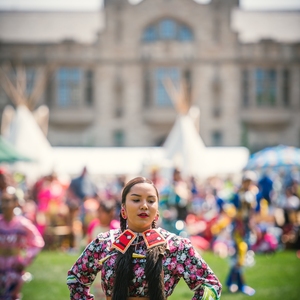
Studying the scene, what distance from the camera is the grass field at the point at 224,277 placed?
7.87 m

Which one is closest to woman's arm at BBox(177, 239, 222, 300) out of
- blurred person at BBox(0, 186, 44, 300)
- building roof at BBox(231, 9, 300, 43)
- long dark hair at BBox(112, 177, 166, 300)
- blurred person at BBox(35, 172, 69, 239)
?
long dark hair at BBox(112, 177, 166, 300)

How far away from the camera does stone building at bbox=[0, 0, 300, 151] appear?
119 ft

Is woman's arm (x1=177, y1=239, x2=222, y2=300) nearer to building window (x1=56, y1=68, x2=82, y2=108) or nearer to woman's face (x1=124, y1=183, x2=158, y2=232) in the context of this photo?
woman's face (x1=124, y1=183, x2=158, y2=232)

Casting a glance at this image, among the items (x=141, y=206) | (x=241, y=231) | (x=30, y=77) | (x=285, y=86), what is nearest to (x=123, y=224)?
(x=141, y=206)

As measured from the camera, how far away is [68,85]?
123 ft

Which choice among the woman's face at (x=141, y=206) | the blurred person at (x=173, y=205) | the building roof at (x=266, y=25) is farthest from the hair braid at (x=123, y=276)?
the building roof at (x=266, y=25)

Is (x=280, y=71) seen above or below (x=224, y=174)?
above

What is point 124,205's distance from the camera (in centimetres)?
319

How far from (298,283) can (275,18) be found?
1357 inches

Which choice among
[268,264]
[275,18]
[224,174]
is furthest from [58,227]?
[275,18]

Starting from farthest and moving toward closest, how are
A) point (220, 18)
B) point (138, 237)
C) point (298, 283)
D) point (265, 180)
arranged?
point (220, 18) < point (265, 180) < point (298, 283) < point (138, 237)

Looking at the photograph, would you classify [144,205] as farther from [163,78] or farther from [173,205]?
[163,78]

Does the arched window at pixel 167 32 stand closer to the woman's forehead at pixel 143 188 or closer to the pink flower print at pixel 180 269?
the woman's forehead at pixel 143 188

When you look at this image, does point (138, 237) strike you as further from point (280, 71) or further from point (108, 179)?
point (280, 71)
